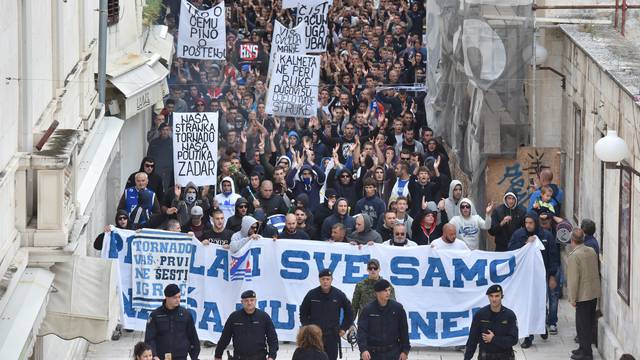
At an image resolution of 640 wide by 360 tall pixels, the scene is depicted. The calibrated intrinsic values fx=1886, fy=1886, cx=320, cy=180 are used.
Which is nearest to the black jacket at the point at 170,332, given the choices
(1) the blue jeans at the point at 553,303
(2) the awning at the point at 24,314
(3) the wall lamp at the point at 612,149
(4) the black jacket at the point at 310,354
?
(2) the awning at the point at 24,314

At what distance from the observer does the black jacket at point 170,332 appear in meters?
17.8

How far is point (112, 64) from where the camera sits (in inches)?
1046

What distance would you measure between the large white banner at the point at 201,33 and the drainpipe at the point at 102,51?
755 centimetres

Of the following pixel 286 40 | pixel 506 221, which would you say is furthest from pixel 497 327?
pixel 286 40

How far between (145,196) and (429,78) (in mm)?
9820

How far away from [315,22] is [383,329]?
1550 centimetres

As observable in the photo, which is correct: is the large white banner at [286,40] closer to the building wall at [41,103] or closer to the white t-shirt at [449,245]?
the building wall at [41,103]

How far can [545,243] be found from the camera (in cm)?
2145

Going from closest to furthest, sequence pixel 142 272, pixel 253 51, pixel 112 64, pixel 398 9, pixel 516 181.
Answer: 1. pixel 142 272
2. pixel 516 181
3. pixel 112 64
4. pixel 253 51
5. pixel 398 9

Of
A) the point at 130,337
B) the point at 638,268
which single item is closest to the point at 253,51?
the point at 130,337

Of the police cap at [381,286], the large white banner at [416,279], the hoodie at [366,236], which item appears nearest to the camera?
the police cap at [381,286]

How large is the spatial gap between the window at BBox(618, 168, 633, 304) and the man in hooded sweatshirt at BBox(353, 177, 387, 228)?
10.9 ft

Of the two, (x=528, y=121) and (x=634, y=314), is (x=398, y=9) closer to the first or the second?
(x=528, y=121)

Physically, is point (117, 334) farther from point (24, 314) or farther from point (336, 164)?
point (24, 314)
